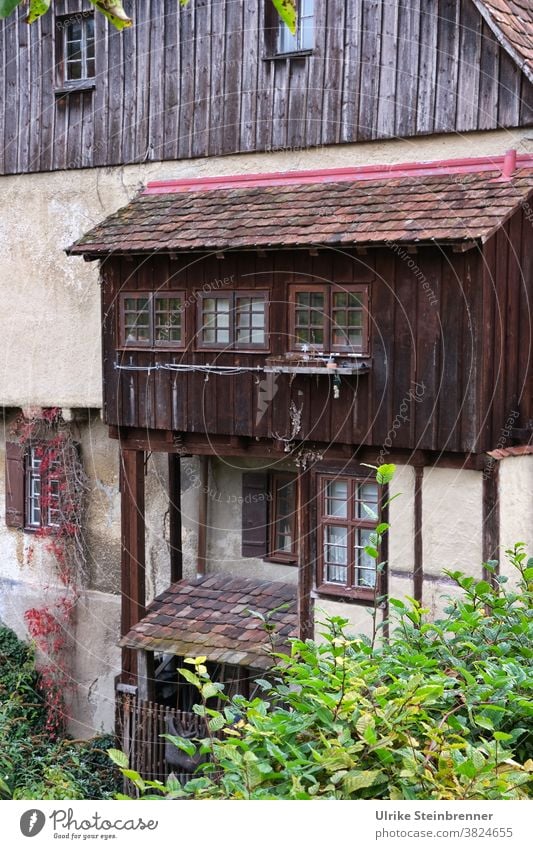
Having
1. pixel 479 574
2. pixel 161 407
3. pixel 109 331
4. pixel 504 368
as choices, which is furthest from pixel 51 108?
pixel 479 574

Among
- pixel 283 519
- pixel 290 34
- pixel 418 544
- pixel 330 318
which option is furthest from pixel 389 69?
pixel 283 519

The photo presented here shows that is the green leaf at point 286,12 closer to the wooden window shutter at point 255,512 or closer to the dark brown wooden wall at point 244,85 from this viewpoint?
the dark brown wooden wall at point 244,85

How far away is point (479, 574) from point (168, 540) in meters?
4.88

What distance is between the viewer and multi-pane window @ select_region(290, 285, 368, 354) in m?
11.3

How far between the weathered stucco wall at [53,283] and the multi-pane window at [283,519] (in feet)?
8.72

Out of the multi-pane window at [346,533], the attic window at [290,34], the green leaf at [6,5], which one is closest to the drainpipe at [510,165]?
the attic window at [290,34]

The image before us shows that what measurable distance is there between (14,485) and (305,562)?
5.48 metres

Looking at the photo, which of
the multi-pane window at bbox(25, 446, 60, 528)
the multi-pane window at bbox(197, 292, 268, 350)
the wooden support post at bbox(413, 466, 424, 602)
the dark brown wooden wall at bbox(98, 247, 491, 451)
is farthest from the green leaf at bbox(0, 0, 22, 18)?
the multi-pane window at bbox(25, 446, 60, 528)

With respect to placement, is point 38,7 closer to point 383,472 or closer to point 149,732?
point 383,472

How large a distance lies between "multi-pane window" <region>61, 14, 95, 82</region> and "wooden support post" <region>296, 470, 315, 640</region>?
5.94 meters

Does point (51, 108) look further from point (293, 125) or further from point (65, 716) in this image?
point (65, 716)

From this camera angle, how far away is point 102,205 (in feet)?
47.4

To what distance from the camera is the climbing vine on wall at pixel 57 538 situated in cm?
1532

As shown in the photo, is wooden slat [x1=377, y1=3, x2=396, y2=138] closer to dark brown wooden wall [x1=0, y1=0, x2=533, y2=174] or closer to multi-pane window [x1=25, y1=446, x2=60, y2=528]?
dark brown wooden wall [x1=0, y1=0, x2=533, y2=174]
